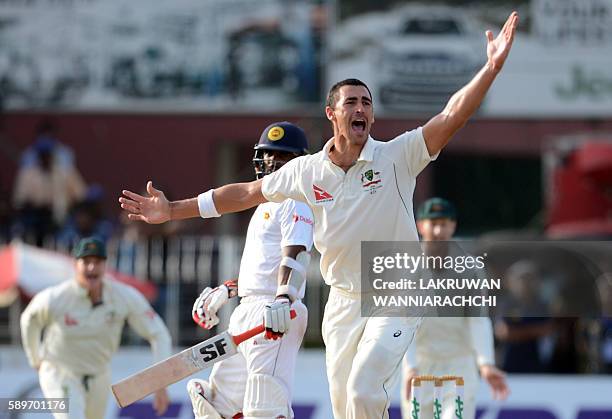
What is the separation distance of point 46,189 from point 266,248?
28.3 ft

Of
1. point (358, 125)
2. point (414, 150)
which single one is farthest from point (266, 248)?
point (414, 150)

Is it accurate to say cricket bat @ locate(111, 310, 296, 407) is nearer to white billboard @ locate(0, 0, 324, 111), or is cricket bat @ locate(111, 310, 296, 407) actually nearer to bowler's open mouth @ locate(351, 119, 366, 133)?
bowler's open mouth @ locate(351, 119, 366, 133)

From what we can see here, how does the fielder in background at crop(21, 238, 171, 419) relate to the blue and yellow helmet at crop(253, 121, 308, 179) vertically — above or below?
below

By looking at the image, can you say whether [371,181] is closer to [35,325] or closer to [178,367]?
[178,367]

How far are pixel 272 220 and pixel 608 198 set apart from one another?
11.2 metres

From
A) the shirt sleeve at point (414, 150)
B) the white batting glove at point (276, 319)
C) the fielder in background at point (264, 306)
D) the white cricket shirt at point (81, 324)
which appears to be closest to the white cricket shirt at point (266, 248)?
the fielder in background at point (264, 306)

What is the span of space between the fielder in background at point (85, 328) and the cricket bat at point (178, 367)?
230cm

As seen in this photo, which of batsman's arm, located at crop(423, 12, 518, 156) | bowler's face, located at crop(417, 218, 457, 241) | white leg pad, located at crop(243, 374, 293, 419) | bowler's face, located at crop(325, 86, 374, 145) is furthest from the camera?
bowler's face, located at crop(417, 218, 457, 241)

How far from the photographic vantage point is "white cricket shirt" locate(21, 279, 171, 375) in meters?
10.8

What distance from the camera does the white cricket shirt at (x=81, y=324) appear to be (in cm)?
1080

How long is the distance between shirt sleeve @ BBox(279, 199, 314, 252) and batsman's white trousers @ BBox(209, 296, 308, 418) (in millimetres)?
409

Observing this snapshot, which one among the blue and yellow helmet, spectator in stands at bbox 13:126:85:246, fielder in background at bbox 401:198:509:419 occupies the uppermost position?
spectator in stands at bbox 13:126:85:246

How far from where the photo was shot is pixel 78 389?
10680 millimetres

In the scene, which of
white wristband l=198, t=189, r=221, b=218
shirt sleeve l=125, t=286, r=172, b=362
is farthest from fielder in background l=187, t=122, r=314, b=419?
shirt sleeve l=125, t=286, r=172, b=362
